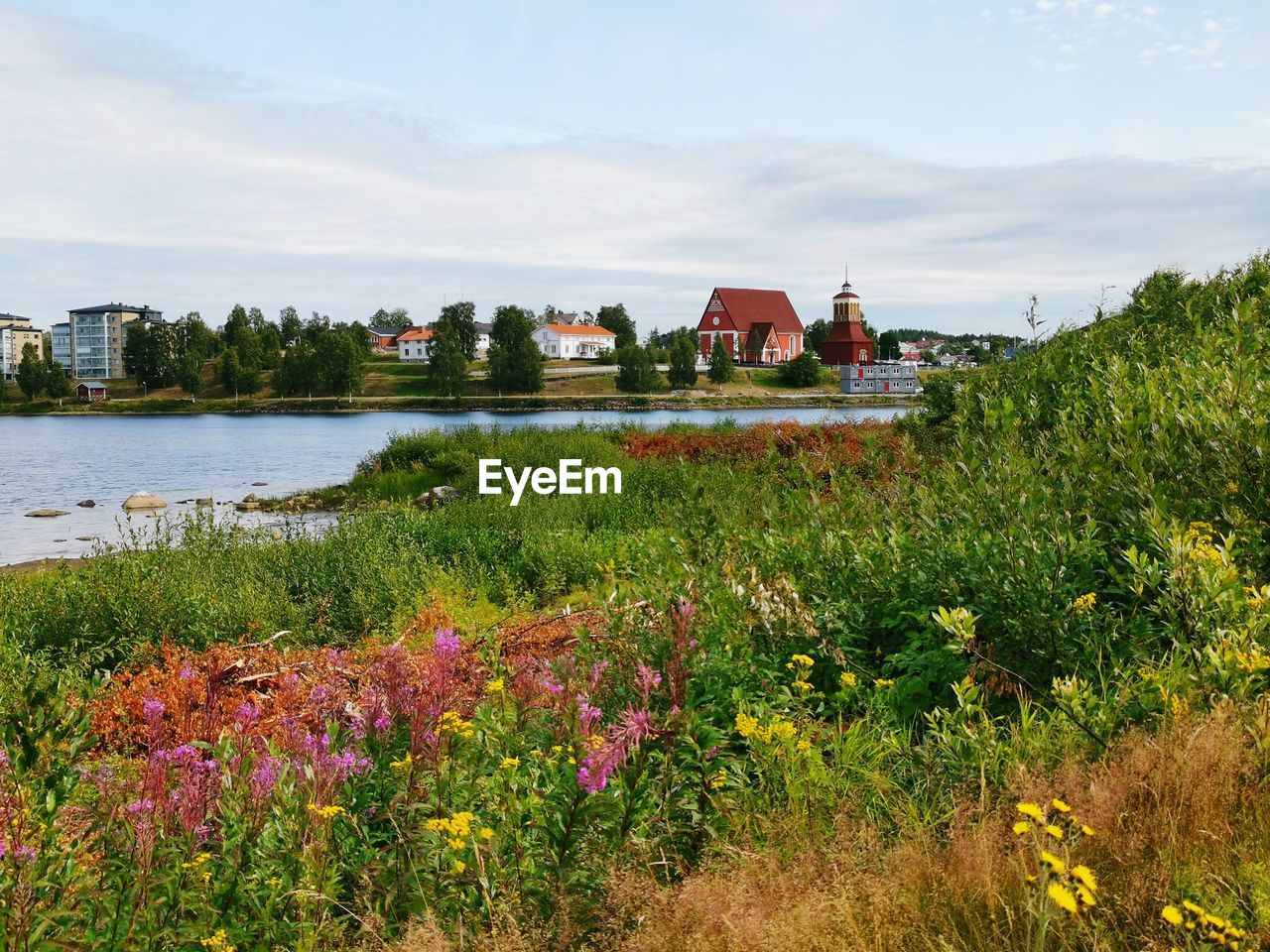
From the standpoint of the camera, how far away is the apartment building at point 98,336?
508 ft

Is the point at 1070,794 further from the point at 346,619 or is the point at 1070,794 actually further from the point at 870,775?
the point at 346,619

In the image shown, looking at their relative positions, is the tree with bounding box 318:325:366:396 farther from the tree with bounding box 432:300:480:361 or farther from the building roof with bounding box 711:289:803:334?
the building roof with bounding box 711:289:803:334

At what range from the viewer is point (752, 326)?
117125mm

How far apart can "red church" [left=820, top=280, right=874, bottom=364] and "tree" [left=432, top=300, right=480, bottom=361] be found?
138 feet

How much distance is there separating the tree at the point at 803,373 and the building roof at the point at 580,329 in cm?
4653

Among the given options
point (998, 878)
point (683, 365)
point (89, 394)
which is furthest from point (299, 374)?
point (998, 878)

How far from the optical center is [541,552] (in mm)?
10867

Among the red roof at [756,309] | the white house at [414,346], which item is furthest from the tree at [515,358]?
the white house at [414,346]

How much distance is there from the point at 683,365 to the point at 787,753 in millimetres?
87181

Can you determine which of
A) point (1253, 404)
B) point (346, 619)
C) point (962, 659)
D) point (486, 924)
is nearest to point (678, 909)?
point (486, 924)

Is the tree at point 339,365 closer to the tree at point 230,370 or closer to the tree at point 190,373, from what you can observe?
the tree at point 230,370

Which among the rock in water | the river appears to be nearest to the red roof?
the river

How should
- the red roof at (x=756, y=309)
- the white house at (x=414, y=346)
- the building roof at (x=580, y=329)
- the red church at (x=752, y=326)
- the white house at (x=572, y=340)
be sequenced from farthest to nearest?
the building roof at (x=580, y=329), the white house at (x=572, y=340), the white house at (x=414, y=346), the red roof at (x=756, y=309), the red church at (x=752, y=326)

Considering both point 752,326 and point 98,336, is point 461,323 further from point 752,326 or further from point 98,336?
point 98,336
